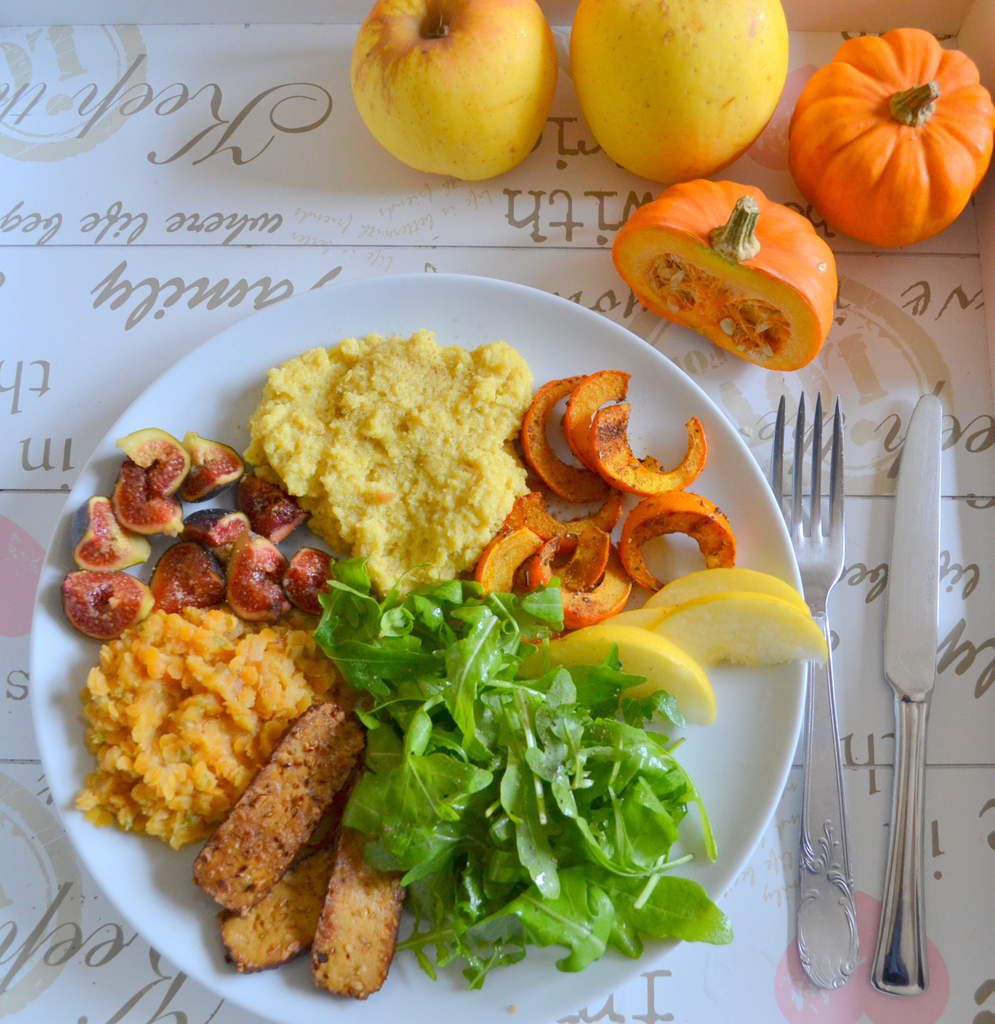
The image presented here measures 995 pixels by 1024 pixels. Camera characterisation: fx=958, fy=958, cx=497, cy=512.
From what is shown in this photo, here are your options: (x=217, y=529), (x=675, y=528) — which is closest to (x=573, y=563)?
(x=675, y=528)

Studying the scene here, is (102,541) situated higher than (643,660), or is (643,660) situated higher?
(102,541)

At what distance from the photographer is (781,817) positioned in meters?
2.26

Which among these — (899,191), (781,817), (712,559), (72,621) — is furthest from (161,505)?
(899,191)

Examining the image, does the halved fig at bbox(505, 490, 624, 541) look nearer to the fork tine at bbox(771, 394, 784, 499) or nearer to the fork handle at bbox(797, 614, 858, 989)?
the fork tine at bbox(771, 394, 784, 499)

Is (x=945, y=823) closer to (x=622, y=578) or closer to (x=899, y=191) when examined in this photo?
(x=622, y=578)

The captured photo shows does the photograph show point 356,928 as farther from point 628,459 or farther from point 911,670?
point 911,670

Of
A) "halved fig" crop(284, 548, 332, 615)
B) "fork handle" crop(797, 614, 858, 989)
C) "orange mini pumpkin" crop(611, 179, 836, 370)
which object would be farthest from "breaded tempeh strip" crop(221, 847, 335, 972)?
"orange mini pumpkin" crop(611, 179, 836, 370)

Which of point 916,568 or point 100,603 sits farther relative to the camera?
point 916,568

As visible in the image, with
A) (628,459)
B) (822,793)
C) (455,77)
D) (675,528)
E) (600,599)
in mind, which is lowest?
(822,793)

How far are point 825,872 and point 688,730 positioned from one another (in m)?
0.45

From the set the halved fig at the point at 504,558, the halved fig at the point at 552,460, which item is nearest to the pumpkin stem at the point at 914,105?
the halved fig at the point at 552,460

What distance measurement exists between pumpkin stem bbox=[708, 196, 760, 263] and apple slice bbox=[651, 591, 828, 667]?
0.78m

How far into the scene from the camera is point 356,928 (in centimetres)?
196

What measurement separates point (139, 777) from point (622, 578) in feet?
3.81
